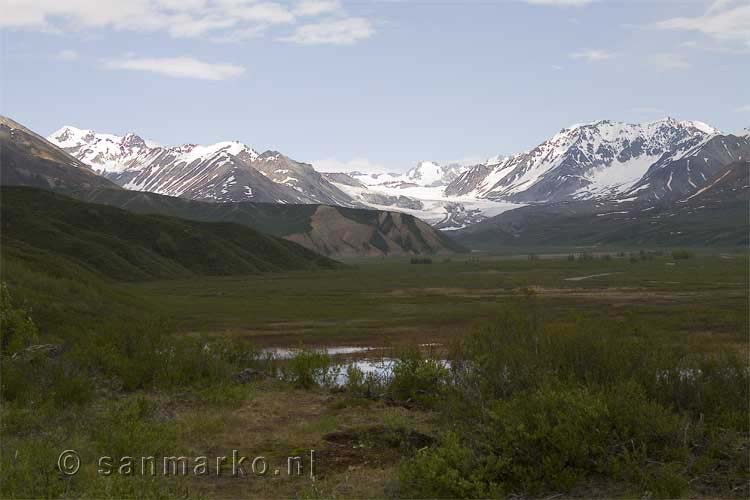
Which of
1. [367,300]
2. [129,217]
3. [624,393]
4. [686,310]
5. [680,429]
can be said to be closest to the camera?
[680,429]

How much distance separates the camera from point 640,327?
787 inches

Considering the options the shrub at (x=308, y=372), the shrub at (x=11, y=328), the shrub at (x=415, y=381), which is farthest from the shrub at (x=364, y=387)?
the shrub at (x=11, y=328)

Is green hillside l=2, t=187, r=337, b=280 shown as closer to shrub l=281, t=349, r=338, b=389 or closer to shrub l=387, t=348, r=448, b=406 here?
shrub l=281, t=349, r=338, b=389

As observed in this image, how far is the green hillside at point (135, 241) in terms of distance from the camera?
85.7m

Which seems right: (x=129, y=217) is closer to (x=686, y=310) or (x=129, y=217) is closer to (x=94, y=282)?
(x=94, y=282)

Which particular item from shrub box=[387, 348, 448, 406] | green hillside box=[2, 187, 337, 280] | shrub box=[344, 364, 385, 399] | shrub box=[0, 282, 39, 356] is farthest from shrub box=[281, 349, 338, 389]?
green hillside box=[2, 187, 337, 280]

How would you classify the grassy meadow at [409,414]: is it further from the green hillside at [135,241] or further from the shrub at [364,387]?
the green hillside at [135,241]

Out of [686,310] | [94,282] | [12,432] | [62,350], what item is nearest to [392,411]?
[12,432]

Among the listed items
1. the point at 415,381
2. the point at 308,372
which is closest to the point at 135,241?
the point at 308,372

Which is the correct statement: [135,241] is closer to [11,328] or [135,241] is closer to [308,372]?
[11,328]

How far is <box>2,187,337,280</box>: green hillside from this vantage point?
85.7m

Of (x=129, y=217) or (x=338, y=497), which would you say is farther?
(x=129, y=217)

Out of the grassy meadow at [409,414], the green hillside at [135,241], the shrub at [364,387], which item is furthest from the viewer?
the green hillside at [135,241]

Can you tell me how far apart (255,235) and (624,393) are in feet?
396
